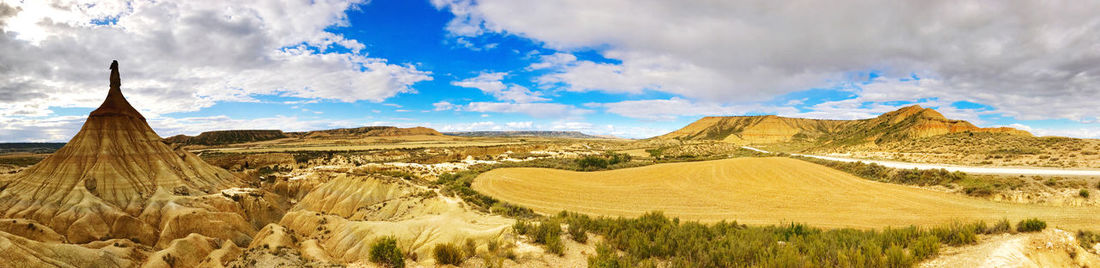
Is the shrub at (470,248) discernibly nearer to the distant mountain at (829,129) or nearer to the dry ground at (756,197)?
the dry ground at (756,197)

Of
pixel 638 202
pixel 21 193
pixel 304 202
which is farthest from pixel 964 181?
pixel 21 193

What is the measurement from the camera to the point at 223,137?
111250mm

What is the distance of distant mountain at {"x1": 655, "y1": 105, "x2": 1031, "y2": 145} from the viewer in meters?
54.9

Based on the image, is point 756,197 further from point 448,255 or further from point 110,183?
point 110,183

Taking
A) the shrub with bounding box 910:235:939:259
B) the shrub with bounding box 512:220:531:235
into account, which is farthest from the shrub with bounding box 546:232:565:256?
the shrub with bounding box 910:235:939:259

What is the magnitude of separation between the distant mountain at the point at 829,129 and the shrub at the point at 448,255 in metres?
71.4

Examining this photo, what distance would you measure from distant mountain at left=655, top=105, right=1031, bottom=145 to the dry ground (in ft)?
137

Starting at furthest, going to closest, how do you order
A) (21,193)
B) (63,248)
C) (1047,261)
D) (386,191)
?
(386,191), (21,193), (63,248), (1047,261)

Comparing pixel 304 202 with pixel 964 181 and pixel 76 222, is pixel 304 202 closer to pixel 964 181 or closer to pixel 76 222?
pixel 76 222

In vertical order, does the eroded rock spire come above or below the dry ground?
above

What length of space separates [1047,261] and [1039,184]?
17.8 m

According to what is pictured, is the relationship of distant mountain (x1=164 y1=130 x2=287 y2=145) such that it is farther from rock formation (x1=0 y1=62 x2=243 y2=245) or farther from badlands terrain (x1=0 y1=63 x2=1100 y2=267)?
rock formation (x1=0 y1=62 x2=243 y2=245)

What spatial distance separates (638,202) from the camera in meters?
21.2

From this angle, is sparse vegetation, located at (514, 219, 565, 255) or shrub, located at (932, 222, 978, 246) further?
sparse vegetation, located at (514, 219, 565, 255)
